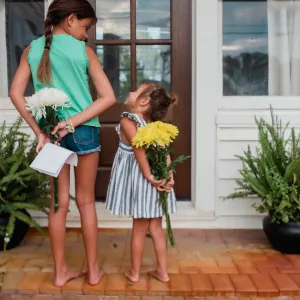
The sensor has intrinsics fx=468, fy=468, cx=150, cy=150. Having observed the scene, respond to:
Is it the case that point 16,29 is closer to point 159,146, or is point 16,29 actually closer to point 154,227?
point 159,146

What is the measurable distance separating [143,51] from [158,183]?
1.69m

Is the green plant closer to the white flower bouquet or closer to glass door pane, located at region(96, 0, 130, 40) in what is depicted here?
glass door pane, located at region(96, 0, 130, 40)

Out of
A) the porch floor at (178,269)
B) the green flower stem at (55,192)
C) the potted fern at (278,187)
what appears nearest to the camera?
the green flower stem at (55,192)

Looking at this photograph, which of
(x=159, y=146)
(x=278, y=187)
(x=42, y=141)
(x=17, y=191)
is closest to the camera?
(x=42, y=141)

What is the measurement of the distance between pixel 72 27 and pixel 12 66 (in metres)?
1.74

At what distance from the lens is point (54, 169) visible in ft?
7.57

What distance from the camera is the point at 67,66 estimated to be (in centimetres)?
241

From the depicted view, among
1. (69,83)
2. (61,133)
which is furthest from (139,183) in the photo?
(69,83)

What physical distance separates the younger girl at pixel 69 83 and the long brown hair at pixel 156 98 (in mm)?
224

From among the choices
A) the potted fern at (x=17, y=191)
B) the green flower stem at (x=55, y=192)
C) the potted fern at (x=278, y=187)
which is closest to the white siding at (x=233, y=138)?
the potted fern at (x=278, y=187)

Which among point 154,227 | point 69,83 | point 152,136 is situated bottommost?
point 154,227

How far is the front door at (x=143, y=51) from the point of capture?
382cm

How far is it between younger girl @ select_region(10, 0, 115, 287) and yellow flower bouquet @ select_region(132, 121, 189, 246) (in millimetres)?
251

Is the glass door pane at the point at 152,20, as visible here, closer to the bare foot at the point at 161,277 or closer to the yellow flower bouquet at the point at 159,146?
the yellow flower bouquet at the point at 159,146
